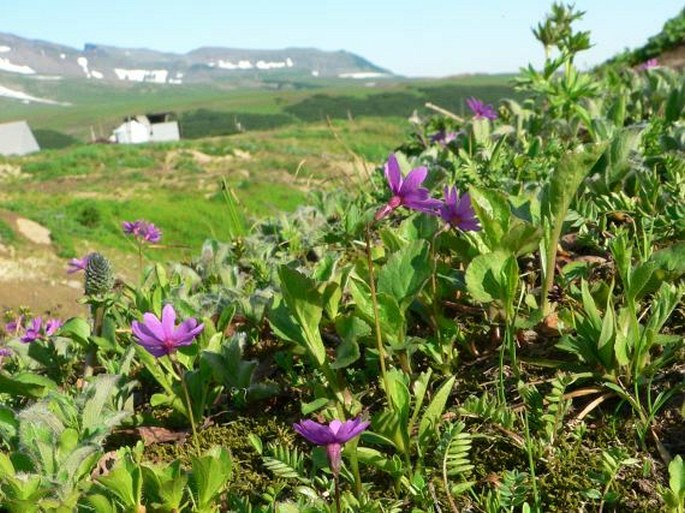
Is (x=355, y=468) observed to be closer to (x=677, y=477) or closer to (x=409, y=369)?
(x=409, y=369)

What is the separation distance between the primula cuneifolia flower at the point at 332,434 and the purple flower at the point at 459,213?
862 millimetres

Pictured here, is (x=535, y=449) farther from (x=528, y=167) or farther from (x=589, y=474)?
(x=528, y=167)

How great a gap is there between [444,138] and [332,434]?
12.0 feet

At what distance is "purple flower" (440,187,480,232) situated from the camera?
79.8 inches

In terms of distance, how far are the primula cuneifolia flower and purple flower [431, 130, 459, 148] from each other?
10.7 feet

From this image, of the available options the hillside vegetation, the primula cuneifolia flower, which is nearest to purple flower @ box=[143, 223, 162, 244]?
the hillside vegetation

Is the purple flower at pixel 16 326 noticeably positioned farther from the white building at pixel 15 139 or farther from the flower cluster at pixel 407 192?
the white building at pixel 15 139

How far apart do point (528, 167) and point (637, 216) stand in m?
0.66

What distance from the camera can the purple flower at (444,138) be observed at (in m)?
4.46

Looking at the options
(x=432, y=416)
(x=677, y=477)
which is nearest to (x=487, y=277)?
(x=432, y=416)

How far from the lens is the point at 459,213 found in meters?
2.04

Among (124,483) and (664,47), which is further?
(664,47)

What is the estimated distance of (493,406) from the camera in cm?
172

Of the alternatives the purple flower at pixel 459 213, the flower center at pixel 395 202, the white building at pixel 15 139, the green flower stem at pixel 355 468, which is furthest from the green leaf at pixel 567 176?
the white building at pixel 15 139
